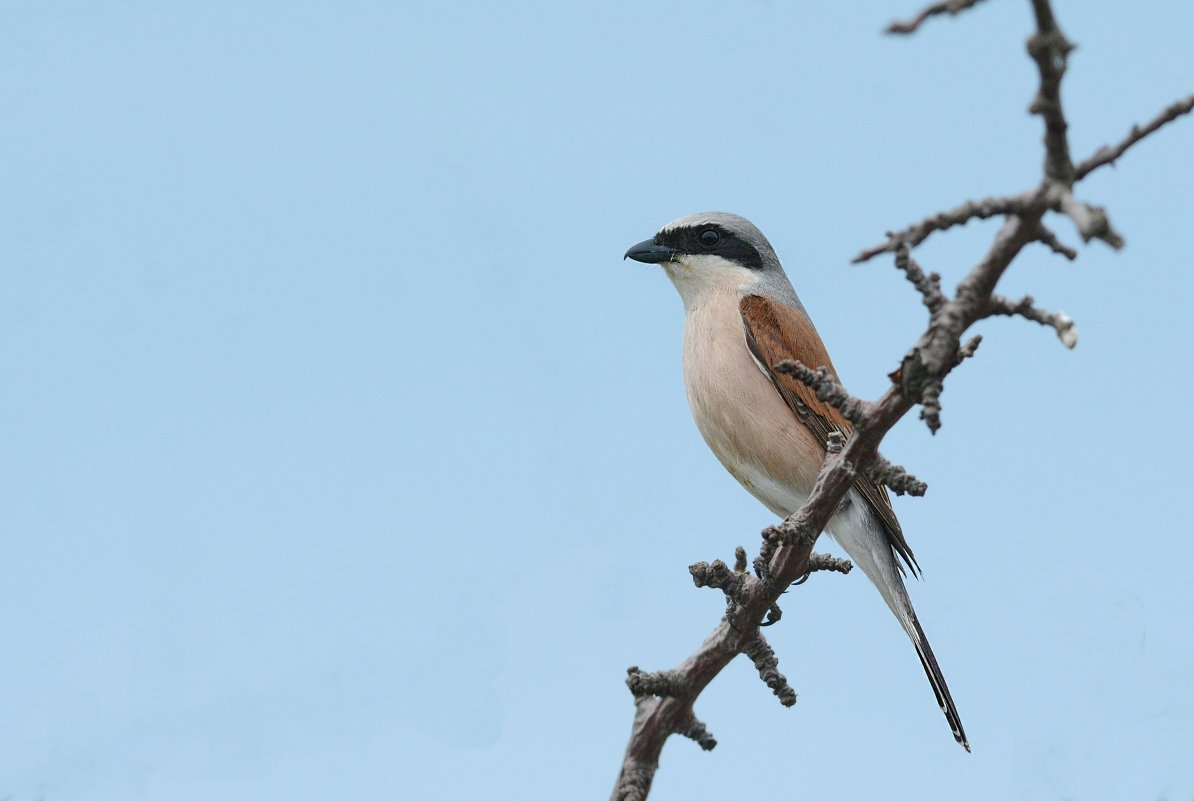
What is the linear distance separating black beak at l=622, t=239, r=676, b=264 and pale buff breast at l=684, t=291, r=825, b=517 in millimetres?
678

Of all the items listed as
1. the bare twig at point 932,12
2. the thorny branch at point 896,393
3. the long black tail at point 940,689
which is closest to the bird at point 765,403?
the long black tail at point 940,689

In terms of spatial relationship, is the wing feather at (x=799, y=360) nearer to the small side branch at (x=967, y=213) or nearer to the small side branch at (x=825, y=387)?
the small side branch at (x=825, y=387)

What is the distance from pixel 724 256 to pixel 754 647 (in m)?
2.89

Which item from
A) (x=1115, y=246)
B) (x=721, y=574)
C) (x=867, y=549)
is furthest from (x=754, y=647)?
(x=1115, y=246)

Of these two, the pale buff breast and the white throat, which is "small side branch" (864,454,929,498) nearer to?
the pale buff breast

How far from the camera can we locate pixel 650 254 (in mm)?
6281

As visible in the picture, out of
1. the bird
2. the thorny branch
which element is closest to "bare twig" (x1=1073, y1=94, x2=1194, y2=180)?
the thorny branch

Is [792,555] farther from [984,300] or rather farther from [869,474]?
[984,300]

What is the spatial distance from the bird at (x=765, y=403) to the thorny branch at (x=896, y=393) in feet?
3.65

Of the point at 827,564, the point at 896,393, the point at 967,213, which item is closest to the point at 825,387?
the point at 896,393

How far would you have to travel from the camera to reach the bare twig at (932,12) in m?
2.03

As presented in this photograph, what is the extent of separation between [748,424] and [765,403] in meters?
0.13

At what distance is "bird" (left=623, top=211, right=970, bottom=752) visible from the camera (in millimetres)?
5207

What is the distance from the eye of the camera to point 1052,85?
218 centimetres
